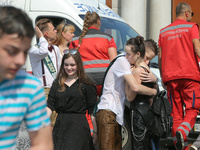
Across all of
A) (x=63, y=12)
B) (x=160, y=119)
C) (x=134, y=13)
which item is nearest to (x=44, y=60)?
(x=63, y=12)

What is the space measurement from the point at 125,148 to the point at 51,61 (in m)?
1.58

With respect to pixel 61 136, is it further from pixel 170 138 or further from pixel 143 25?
pixel 143 25

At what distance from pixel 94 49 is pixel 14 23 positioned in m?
3.84

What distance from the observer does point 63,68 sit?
443 centimetres

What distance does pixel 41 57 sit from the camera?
5469 mm

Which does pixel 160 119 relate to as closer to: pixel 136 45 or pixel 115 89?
pixel 115 89

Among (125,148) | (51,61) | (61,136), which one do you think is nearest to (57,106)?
(61,136)

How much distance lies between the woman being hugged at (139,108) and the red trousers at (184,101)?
0.97 metres

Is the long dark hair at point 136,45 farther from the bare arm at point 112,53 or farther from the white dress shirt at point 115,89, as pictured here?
the bare arm at point 112,53

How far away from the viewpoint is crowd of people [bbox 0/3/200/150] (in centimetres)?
175

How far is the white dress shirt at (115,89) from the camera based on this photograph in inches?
174

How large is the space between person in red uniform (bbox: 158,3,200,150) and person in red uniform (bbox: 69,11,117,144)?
849 mm

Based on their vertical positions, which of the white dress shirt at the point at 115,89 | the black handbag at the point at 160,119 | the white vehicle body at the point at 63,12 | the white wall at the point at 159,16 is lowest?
the black handbag at the point at 160,119

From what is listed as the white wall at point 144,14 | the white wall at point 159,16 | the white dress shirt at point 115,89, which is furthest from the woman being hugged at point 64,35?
the white wall at point 159,16
